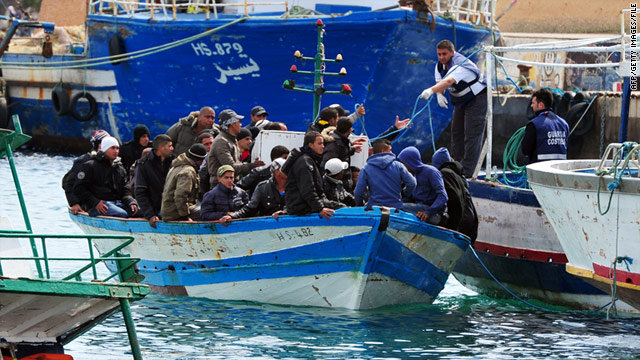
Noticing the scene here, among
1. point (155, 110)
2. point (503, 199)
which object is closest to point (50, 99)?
point (155, 110)

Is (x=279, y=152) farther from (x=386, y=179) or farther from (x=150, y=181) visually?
(x=150, y=181)

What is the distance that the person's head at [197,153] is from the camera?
11930 mm

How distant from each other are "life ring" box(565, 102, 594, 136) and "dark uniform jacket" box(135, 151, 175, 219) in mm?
14331

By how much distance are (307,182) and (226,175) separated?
1085mm

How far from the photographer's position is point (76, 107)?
3175cm

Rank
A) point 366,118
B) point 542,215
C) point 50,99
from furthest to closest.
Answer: point 50,99, point 366,118, point 542,215

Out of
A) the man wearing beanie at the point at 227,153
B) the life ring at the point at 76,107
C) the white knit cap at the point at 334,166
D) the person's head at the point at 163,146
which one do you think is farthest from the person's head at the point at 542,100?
the life ring at the point at 76,107

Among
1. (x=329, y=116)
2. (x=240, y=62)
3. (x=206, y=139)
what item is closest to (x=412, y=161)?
(x=329, y=116)

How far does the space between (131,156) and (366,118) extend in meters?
11.4

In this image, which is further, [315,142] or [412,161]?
[412,161]

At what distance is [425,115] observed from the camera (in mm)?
25578

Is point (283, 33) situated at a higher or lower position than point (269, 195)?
higher

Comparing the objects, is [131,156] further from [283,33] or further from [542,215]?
[283,33]

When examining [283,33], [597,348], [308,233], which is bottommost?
[597,348]
